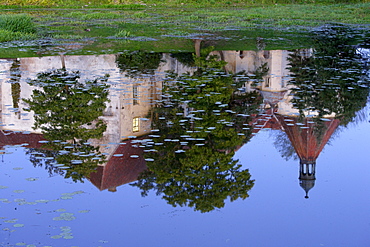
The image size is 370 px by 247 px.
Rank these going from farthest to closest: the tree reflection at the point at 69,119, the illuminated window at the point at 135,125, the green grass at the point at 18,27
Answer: the green grass at the point at 18,27 → the illuminated window at the point at 135,125 → the tree reflection at the point at 69,119

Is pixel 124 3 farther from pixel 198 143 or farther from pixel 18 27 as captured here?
pixel 198 143

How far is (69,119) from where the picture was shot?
1275 centimetres

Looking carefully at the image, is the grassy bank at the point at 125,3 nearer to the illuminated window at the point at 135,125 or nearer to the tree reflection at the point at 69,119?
the tree reflection at the point at 69,119

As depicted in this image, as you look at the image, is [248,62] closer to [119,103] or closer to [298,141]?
[119,103]

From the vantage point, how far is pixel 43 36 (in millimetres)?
26875

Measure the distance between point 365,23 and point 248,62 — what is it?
16895mm

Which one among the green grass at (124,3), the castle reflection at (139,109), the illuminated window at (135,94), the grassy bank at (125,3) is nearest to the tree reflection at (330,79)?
the castle reflection at (139,109)

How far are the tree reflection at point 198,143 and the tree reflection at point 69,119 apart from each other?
1091 mm

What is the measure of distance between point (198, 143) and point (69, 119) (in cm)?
297

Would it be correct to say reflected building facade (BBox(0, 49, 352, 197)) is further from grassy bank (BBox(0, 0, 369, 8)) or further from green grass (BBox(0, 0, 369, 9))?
grassy bank (BBox(0, 0, 369, 8))

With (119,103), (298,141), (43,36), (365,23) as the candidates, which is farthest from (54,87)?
(365,23)

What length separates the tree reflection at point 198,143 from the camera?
9188 mm

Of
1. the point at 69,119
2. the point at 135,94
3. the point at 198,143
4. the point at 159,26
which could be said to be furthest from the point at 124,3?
the point at 198,143

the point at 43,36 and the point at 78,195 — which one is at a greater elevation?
the point at 43,36
